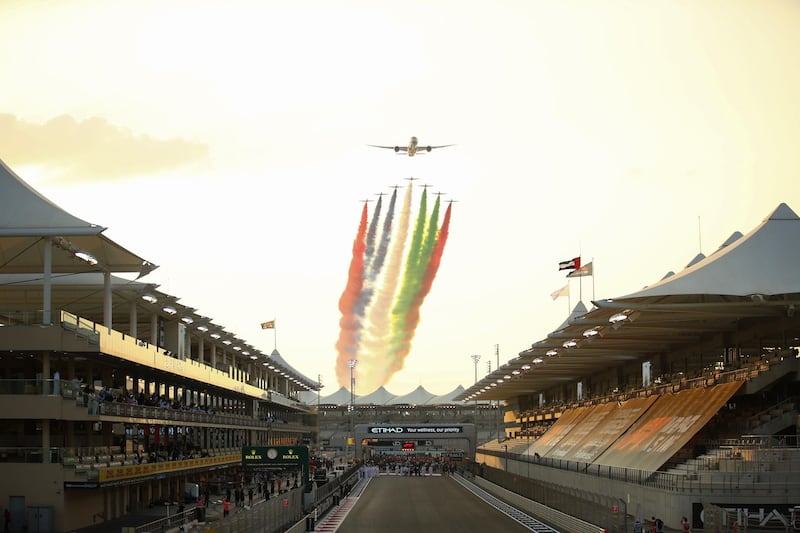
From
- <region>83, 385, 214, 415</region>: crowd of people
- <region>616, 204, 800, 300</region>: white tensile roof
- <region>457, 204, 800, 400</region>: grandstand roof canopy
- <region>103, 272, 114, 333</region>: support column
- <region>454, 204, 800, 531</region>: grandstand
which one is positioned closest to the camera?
<region>454, 204, 800, 531</region>: grandstand

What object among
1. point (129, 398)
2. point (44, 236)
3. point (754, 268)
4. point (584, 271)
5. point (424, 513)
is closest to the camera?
point (44, 236)

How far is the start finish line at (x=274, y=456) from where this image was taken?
53781 millimetres

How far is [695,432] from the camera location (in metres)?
53.5

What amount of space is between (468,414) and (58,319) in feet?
442

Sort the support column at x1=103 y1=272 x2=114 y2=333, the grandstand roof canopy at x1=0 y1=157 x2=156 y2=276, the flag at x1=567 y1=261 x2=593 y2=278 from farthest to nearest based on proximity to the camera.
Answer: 1. the flag at x1=567 y1=261 x2=593 y2=278
2. the support column at x1=103 y1=272 x2=114 y2=333
3. the grandstand roof canopy at x1=0 y1=157 x2=156 y2=276

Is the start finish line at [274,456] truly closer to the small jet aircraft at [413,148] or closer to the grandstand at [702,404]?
the grandstand at [702,404]

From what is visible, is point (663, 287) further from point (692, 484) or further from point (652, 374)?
point (652, 374)

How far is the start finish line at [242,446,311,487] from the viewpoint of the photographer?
53781 mm

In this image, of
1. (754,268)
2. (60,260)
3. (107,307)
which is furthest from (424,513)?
(60,260)

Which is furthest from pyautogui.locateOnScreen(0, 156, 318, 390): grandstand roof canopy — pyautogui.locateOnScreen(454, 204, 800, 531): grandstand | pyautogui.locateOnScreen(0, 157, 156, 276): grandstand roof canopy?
pyautogui.locateOnScreen(454, 204, 800, 531): grandstand

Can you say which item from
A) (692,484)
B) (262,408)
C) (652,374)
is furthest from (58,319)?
(262,408)

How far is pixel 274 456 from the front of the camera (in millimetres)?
54281

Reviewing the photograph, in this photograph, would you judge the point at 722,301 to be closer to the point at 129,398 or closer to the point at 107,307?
the point at 107,307

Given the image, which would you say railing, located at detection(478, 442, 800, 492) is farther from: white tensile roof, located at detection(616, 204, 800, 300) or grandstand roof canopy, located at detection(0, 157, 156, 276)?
grandstand roof canopy, located at detection(0, 157, 156, 276)
